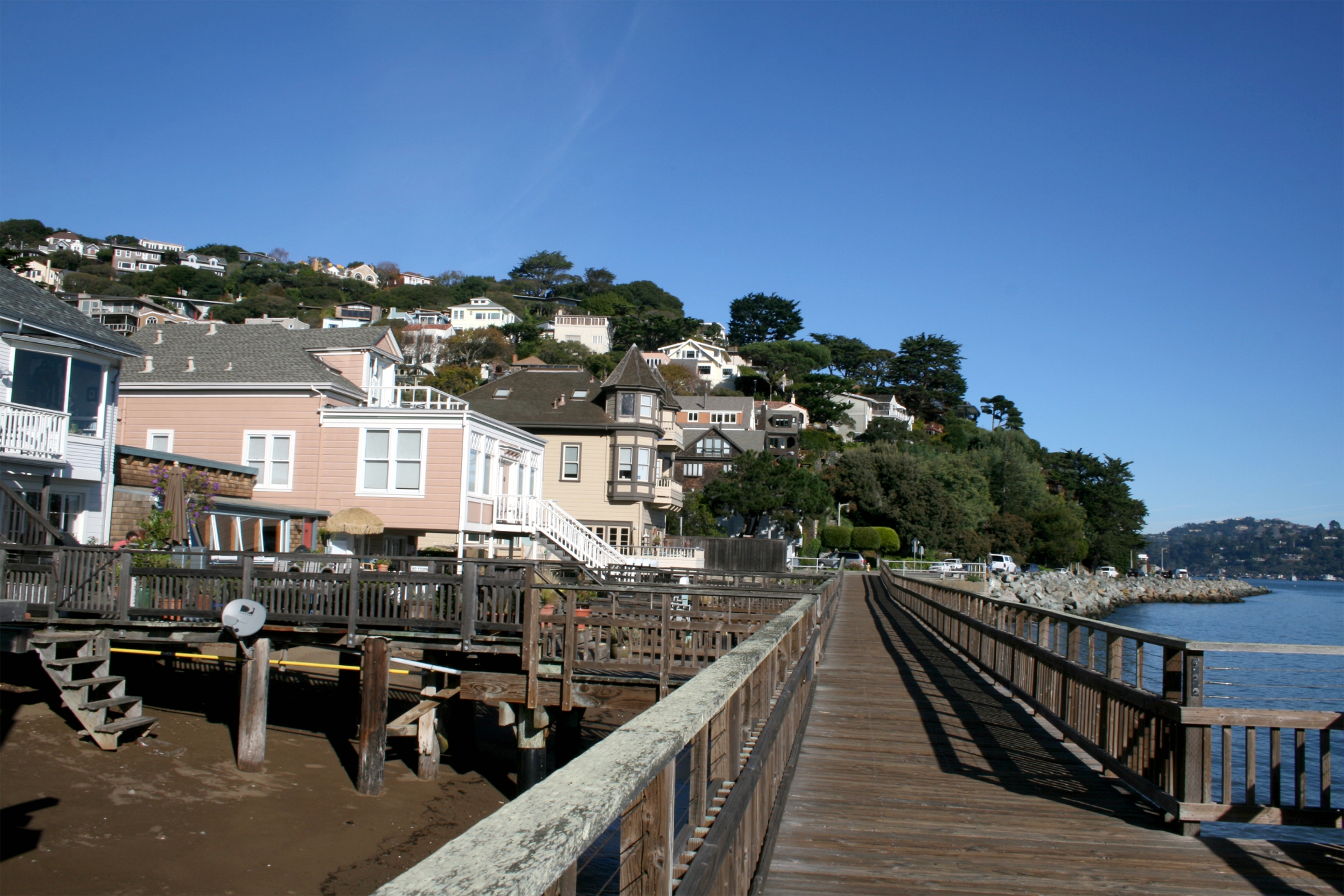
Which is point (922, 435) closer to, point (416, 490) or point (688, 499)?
point (688, 499)

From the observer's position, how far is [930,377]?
467 ft

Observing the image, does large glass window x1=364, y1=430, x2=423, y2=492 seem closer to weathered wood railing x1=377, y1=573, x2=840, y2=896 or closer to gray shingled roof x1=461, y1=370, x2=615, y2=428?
gray shingled roof x1=461, y1=370, x2=615, y2=428

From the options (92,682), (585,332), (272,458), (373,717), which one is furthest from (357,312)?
(373,717)

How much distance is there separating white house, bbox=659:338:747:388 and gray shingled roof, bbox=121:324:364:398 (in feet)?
325

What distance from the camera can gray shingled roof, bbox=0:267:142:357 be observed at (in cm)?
1966

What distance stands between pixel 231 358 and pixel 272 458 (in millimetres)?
4163

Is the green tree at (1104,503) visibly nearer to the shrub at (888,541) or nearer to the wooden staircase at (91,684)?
the shrub at (888,541)

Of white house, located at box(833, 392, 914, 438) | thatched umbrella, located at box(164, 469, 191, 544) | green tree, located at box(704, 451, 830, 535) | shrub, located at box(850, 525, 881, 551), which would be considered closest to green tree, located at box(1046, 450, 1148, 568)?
white house, located at box(833, 392, 914, 438)

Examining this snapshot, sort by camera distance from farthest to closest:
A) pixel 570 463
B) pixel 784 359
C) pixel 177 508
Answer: pixel 784 359
pixel 570 463
pixel 177 508

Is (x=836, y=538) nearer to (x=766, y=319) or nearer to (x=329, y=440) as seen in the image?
(x=329, y=440)

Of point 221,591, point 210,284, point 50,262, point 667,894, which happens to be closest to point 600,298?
point 210,284

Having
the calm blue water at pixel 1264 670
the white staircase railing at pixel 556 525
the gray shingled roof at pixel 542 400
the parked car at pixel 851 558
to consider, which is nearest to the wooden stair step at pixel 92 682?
the white staircase railing at pixel 556 525

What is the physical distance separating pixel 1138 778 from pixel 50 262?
688 feet

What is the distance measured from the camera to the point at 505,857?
1479 mm
